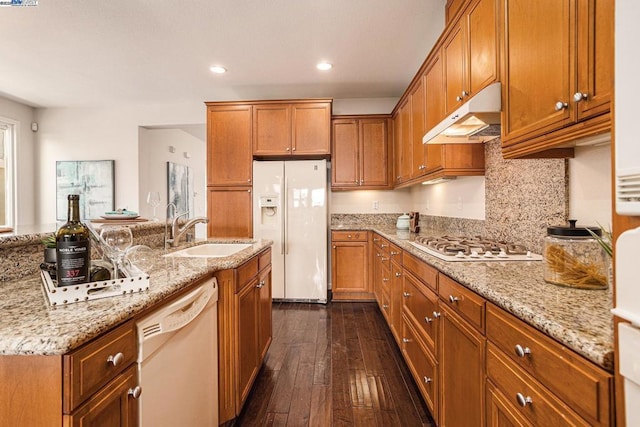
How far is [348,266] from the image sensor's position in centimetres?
371

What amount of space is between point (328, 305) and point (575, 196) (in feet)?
8.99

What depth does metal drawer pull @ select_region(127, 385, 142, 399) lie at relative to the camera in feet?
2.77

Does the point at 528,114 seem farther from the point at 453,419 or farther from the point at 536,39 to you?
the point at 453,419

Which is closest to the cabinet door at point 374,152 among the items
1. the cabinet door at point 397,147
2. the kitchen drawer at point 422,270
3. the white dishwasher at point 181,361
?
the cabinet door at point 397,147

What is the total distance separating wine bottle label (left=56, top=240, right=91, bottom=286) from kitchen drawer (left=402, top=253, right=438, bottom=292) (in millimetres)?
1452

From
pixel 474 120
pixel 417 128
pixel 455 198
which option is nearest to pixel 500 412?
pixel 474 120

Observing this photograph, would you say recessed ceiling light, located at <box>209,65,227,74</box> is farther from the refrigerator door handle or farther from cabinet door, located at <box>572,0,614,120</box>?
cabinet door, located at <box>572,0,614,120</box>

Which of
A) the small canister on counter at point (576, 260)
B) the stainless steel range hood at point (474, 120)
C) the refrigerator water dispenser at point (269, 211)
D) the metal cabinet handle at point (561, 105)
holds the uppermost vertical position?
the stainless steel range hood at point (474, 120)

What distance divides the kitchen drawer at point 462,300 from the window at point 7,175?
5.87 m

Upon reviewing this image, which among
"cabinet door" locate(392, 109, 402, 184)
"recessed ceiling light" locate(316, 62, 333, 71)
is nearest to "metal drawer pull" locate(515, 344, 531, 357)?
"cabinet door" locate(392, 109, 402, 184)

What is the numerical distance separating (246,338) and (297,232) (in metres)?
1.99

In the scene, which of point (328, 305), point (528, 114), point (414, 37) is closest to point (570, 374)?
point (528, 114)

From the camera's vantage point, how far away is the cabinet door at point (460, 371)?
1090 millimetres

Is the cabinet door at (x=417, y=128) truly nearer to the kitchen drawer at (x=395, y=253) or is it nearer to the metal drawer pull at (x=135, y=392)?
the kitchen drawer at (x=395, y=253)
